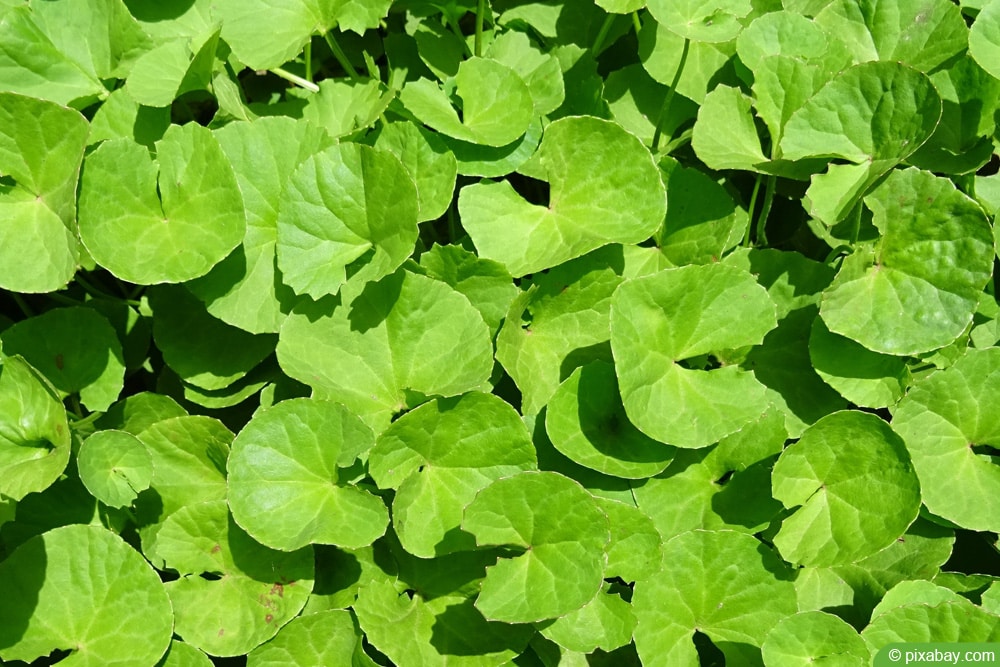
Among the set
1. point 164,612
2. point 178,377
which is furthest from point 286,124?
point 164,612

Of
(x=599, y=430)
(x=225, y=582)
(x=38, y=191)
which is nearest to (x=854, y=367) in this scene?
(x=599, y=430)

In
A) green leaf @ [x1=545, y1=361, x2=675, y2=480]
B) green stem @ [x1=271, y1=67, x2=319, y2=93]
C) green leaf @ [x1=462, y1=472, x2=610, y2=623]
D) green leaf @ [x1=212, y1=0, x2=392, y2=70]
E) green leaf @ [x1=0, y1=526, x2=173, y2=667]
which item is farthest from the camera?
green stem @ [x1=271, y1=67, x2=319, y2=93]

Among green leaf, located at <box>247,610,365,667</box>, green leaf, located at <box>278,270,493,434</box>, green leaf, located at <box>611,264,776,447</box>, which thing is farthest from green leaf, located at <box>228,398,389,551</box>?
green leaf, located at <box>611,264,776,447</box>

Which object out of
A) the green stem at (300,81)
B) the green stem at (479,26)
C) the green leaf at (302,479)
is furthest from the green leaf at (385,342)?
the green stem at (479,26)

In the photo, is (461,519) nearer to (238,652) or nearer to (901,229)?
(238,652)

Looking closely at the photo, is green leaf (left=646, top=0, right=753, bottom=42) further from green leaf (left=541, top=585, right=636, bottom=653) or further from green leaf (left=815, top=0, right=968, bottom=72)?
green leaf (left=541, top=585, right=636, bottom=653)

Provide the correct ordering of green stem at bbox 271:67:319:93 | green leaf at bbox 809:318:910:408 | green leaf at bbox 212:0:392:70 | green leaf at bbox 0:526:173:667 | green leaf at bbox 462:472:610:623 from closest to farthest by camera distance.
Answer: green leaf at bbox 462:472:610:623
green leaf at bbox 0:526:173:667
green leaf at bbox 809:318:910:408
green leaf at bbox 212:0:392:70
green stem at bbox 271:67:319:93

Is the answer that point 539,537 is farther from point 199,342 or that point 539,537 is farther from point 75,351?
point 75,351
